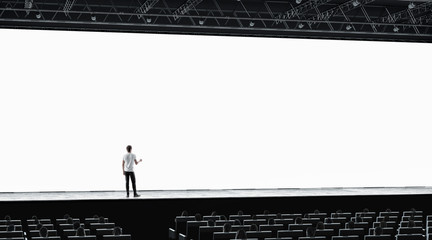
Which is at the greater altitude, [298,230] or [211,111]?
[211,111]

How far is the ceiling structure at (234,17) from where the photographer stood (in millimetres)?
20812

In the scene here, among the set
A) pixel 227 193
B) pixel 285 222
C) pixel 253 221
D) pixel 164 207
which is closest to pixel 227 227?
pixel 253 221

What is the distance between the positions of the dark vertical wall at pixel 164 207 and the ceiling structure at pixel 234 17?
5.57 meters

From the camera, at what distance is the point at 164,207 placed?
54.9ft

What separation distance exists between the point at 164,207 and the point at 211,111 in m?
5.68

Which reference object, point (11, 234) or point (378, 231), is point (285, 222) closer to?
point (378, 231)

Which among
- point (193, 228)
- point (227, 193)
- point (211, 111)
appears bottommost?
point (193, 228)

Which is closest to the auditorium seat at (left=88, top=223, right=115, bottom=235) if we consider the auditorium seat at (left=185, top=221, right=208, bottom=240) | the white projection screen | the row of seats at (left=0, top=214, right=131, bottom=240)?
the row of seats at (left=0, top=214, right=131, bottom=240)

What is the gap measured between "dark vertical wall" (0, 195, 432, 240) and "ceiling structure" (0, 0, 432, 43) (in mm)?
5566

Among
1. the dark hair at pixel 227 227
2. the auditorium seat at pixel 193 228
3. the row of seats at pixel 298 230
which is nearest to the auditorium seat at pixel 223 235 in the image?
the row of seats at pixel 298 230

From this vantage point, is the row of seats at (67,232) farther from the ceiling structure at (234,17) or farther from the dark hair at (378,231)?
the ceiling structure at (234,17)

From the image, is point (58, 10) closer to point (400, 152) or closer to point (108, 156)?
point (108, 156)

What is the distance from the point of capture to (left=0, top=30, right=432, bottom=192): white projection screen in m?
20.6

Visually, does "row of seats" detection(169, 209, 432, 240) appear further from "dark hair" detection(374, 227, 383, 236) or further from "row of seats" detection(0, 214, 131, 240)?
"row of seats" detection(0, 214, 131, 240)
